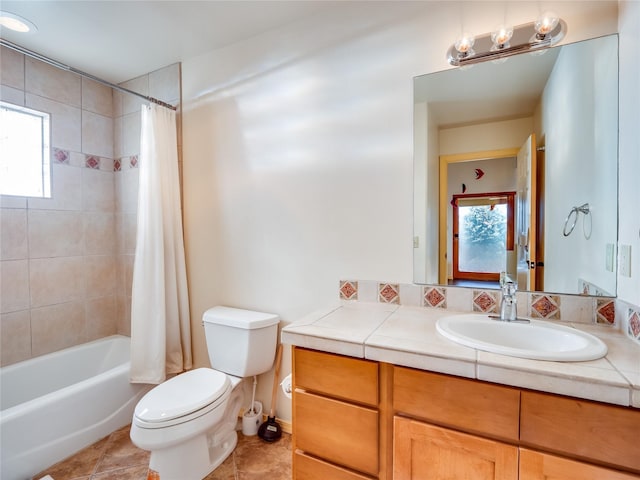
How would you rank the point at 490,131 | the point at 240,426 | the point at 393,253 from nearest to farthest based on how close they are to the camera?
the point at 490,131, the point at 393,253, the point at 240,426

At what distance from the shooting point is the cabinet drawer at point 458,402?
86cm

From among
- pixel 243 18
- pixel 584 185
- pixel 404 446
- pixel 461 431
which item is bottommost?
pixel 404 446

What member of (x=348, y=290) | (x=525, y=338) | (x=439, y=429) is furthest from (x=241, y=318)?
(x=525, y=338)

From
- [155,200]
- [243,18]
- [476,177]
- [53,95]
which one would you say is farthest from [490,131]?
[53,95]

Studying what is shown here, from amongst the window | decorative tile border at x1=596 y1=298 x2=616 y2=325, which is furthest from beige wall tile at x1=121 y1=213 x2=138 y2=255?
decorative tile border at x1=596 y1=298 x2=616 y2=325

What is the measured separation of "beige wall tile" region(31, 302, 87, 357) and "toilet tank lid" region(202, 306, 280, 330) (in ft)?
4.10

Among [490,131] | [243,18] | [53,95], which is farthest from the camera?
[53,95]

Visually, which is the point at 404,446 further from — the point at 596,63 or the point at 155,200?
the point at 155,200

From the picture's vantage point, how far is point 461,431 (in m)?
0.91

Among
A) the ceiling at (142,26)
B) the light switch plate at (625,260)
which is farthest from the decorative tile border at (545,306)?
the ceiling at (142,26)

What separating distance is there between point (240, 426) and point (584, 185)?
2.27 metres

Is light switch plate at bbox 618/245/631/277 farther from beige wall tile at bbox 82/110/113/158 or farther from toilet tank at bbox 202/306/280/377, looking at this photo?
beige wall tile at bbox 82/110/113/158

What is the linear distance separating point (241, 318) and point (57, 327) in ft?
5.02

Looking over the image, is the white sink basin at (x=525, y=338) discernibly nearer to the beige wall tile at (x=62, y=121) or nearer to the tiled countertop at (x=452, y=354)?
the tiled countertop at (x=452, y=354)
